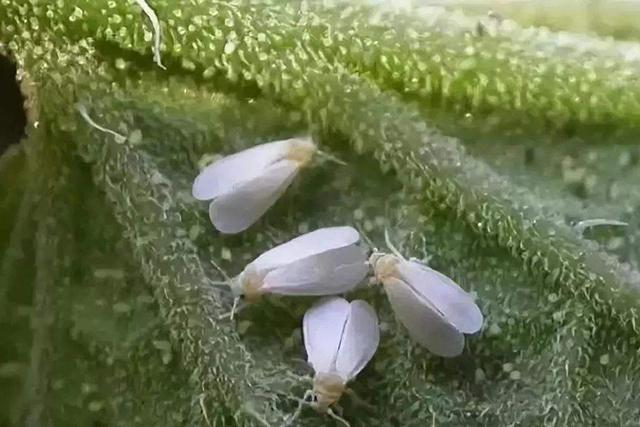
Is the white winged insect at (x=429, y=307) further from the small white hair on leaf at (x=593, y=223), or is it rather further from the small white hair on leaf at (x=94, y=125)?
the small white hair on leaf at (x=94, y=125)

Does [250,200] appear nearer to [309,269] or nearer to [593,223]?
[309,269]

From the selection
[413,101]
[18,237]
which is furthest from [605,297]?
[18,237]

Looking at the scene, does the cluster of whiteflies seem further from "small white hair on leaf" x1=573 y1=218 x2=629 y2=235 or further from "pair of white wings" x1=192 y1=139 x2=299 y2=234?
"small white hair on leaf" x1=573 y1=218 x2=629 y2=235

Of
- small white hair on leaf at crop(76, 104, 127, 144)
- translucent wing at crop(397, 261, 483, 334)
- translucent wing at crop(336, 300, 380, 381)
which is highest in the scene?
small white hair on leaf at crop(76, 104, 127, 144)

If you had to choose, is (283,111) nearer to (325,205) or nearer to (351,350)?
(325,205)

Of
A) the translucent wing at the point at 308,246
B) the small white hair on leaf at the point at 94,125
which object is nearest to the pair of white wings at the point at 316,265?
the translucent wing at the point at 308,246

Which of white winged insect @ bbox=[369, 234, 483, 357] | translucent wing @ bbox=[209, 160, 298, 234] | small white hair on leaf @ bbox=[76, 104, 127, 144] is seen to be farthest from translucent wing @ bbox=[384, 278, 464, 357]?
small white hair on leaf @ bbox=[76, 104, 127, 144]

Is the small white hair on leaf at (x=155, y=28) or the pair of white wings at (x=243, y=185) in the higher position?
the small white hair on leaf at (x=155, y=28)
